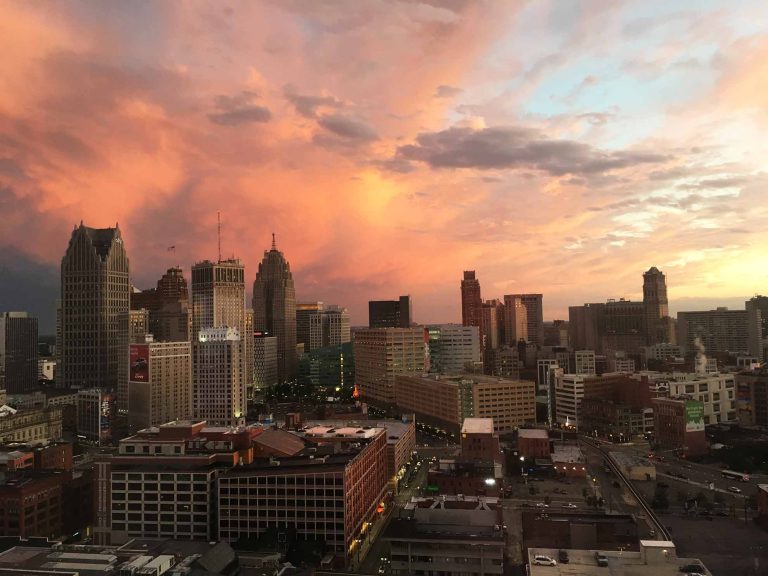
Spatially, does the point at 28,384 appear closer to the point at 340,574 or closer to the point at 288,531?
the point at 288,531

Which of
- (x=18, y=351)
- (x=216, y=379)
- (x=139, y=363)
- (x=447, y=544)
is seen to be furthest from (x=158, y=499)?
(x=18, y=351)

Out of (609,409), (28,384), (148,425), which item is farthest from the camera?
(28,384)

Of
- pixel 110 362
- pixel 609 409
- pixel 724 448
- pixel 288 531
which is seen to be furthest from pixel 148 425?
pixel 724 448

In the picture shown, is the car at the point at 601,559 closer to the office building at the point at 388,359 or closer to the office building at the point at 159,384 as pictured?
the office building at the point at 159,384

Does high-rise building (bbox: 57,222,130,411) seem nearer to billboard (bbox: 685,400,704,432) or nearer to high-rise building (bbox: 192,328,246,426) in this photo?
high-rise building (bbox: 192,328,246,426)

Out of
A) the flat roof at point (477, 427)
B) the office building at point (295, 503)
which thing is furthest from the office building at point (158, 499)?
the flat roof at point (477, 427)

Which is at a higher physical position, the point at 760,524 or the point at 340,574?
the point at 340,574

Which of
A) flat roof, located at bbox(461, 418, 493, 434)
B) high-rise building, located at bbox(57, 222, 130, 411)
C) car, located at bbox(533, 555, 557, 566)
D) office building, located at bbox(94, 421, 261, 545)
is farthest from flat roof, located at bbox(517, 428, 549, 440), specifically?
high-rise building, located at bbox(57, 222, 130, 411)
